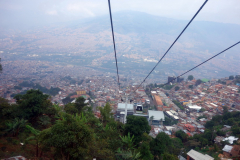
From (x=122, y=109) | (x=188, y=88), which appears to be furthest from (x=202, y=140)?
(x=188, y=88)

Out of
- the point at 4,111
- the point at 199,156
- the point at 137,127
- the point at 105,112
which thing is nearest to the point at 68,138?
the point at 4,111

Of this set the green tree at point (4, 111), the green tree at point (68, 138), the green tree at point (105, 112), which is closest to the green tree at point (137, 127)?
the green tree at point (105, 112)

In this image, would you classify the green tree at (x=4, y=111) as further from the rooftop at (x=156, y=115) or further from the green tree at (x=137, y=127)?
the rooftop at (x=156, y=115)

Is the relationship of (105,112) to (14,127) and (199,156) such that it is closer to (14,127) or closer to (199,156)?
(14,127)

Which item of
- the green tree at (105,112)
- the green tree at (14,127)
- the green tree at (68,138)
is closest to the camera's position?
the green tree at (68,138)

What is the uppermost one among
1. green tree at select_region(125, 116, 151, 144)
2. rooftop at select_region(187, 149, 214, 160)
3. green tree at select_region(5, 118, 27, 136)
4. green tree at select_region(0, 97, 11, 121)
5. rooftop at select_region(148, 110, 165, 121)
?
green tree at select_region(0, 97, 11, 121)

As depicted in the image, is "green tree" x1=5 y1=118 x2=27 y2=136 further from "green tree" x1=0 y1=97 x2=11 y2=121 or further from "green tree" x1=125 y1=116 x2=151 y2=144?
"green tree" x1=125 y1=116 x2=151 y2=144

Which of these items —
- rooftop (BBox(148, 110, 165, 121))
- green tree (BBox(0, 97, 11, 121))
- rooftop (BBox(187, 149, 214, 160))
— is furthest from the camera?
rooftop (BBox(148, 110, 165, 121))

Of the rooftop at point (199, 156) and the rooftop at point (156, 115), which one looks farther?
the rooftop at point (156, 115)

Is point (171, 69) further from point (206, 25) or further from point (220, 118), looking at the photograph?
point (206, 25)

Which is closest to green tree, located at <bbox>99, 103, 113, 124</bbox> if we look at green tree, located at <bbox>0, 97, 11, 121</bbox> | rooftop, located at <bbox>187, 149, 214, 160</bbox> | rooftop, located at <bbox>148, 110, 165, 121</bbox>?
green tree, located at <bbox>0, 97, 11, 121</bbox>

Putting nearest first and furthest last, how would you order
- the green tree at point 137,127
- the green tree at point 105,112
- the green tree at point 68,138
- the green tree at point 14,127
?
the green tree at point 68,138 < the green tree at point 14,127 < the green tree at point 137,127 < the green tree at point 105,112

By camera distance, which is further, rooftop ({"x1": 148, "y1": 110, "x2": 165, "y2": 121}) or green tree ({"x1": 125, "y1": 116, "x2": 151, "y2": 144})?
rooftop ({"x1": 148, "y1": 110, "x2": 165, "y2": 121})
